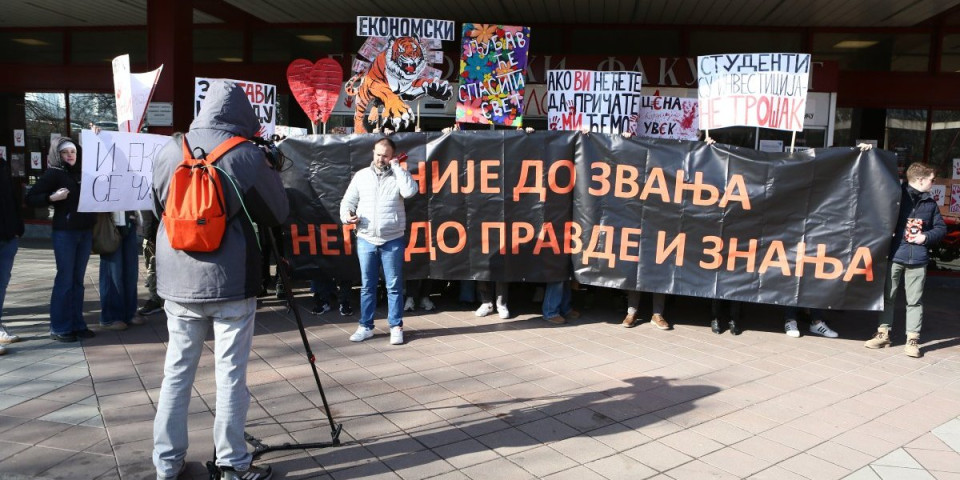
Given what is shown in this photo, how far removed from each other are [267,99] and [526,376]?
189 inches

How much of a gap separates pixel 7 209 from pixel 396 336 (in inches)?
144

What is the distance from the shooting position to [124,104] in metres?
6.32

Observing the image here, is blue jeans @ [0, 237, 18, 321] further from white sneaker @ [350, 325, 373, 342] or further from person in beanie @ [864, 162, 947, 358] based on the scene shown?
person in beanie @ [864, 162, 947, 358]

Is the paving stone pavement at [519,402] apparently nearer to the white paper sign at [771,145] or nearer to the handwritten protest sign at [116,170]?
the handwritten protest sign at [116,170]

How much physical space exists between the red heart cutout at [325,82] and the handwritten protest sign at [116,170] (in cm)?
201

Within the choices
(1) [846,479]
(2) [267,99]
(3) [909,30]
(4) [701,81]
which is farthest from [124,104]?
(3) [909,30]

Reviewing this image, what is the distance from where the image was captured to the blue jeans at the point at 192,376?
3229 mm

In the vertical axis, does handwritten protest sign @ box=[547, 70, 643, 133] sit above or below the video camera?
above

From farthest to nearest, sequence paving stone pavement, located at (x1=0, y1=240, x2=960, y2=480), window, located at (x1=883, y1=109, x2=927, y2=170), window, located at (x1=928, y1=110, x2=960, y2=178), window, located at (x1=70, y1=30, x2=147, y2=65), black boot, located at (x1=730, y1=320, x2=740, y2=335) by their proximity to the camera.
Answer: window, located at (x1=70, y1=30, x2=147, y2=65) < window, located at (x1=883, y1=109, x2=927, y2=170) < window, located at (x1=928, y1=110, x2=960, y2=178) < black boot, located at (x1=730, y1=320, x2=740, y2=335) < paving stone pavement, located at (x1=0, y1=240, x2=960, y2=480)

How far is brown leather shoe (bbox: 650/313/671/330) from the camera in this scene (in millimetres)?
6871

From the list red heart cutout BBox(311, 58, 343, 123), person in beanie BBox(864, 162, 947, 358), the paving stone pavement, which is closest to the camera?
the paving stone pavement

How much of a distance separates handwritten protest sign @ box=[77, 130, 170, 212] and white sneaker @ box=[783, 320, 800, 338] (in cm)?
639

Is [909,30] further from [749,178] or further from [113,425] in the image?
[113,425]

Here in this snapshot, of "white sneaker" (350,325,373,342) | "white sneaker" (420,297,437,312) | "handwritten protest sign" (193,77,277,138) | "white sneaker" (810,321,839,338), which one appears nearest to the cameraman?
"white sneaker" (350,325,373,342)
